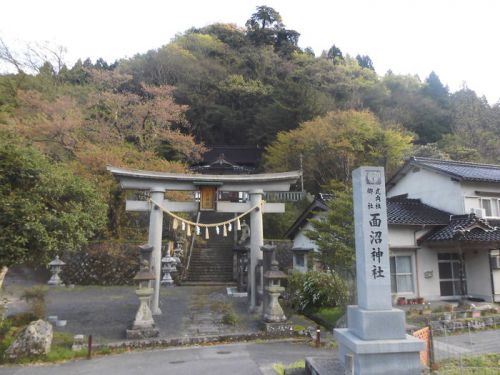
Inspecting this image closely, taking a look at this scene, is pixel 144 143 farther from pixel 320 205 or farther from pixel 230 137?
pixel 230 137

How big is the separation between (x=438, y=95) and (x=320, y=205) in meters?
37.3

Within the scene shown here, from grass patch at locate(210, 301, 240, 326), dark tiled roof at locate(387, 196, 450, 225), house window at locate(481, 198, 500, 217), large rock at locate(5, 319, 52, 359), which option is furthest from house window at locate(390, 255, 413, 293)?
large rock at locate(5, 319, 52, 359)

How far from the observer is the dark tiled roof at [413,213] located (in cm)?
1630

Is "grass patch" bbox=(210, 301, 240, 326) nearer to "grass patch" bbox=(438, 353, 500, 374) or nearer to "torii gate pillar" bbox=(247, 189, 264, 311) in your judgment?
"torii gate pillar" bbox=(247, 189, 264, 311)

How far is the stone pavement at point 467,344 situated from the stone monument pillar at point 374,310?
3172mm

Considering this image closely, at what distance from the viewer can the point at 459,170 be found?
61.8 ft

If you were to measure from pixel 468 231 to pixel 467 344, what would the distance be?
6.31 metres

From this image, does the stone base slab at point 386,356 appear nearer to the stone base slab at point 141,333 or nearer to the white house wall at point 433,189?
the stone base slab at point 141,333

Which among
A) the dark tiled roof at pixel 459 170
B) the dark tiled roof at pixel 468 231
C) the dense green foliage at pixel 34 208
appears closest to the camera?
the dense green foliage at pixel 34 208

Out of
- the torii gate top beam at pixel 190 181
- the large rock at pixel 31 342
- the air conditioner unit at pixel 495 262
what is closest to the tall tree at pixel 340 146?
the air conditioner unit at pixel 495 262

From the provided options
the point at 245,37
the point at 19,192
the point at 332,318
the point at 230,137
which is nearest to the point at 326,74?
the point at 230,137

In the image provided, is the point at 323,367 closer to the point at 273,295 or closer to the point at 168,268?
the point at 273,295

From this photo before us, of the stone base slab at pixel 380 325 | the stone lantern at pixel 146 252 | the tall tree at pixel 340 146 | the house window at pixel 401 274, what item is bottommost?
the stone base slab at pixel 380 325

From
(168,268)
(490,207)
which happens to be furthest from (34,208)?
(490,207)
